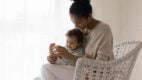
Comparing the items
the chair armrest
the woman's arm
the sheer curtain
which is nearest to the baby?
the woman's arm

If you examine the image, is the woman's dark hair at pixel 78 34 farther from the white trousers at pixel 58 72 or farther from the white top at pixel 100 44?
the white trousers at pixel 58 72

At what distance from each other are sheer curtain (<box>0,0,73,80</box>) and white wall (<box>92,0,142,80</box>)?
0.45 metres

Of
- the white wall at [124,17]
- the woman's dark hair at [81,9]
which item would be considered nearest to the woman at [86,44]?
the woman's dark hair at [81,9]

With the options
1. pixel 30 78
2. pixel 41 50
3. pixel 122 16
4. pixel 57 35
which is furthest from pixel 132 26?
pixel 30 78

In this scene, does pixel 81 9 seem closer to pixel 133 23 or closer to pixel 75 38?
pixel 75 38

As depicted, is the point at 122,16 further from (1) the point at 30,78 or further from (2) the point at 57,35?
(1) the point at 30,78

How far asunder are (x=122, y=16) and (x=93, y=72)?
1.46m

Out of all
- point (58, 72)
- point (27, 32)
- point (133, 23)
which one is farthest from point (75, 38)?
point (133, 23)

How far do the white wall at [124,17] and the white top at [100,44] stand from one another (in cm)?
107

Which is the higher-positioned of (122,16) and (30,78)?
(122,16)

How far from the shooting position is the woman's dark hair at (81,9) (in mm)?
1716

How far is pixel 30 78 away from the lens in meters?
2.39

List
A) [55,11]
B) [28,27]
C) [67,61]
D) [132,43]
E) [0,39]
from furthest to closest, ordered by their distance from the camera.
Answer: [55,11], [28,27], [0,39], [132,43], [67,61]

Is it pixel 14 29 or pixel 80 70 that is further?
pixel 14 29
